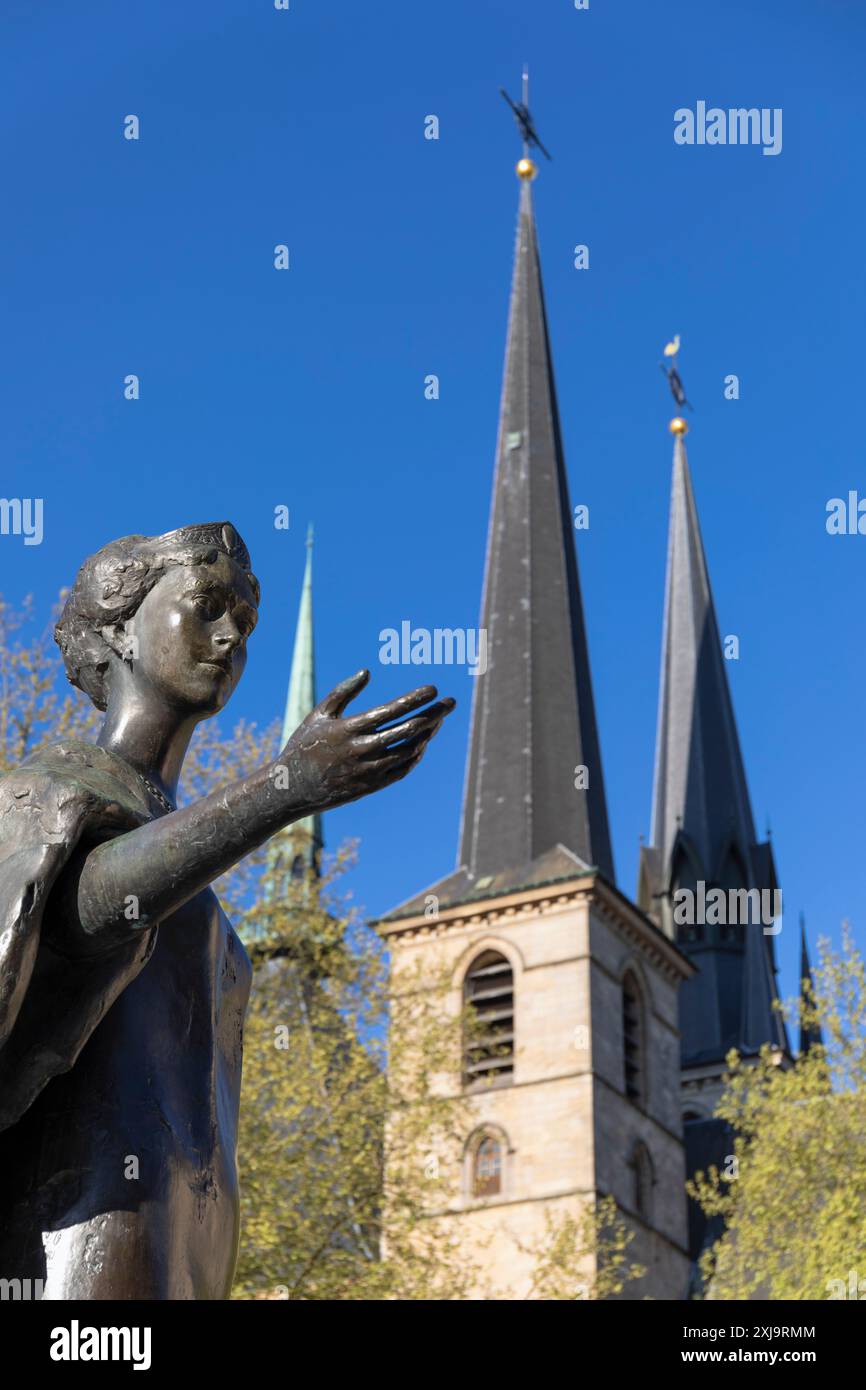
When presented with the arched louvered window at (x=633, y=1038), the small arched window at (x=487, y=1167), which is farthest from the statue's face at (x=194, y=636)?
the arched louvered window at (x=633, y=1038)

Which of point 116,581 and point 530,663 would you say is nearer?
point 116,581

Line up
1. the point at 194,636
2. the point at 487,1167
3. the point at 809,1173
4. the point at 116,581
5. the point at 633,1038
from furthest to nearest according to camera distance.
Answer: the point at 633,1038, the point at 487,1167, the point at 809,1173, the point at 116,581, the point at 194,636

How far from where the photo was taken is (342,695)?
268 centimetres

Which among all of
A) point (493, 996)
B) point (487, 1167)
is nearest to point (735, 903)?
point (493, 996)

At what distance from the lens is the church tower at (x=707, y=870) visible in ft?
211

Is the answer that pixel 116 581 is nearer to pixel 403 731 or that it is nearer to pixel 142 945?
pixel 142 945

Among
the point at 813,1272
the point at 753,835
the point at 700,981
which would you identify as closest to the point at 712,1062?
the point at 700,981

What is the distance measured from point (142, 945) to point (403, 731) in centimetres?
58

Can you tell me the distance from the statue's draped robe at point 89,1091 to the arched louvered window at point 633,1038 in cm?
4844

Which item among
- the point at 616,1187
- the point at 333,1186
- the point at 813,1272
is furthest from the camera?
the point at 616,1187

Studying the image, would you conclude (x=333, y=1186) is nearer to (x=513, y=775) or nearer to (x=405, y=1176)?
(x=405, y=1176)

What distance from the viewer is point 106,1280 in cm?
278

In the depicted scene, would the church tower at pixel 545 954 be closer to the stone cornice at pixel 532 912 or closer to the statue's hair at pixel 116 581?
the stone cornice at pixel 532 912
